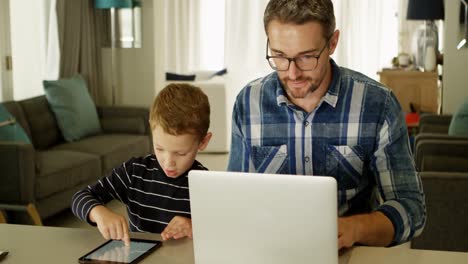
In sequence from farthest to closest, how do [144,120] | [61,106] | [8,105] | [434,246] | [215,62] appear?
[215,62] → [144,120] → [61,106] → [8,105] → [434,246]

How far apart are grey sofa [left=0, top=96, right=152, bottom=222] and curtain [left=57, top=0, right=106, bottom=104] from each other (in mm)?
504

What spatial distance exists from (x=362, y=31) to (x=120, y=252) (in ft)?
21.2

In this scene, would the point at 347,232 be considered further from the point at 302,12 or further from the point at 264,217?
the point at 302,12

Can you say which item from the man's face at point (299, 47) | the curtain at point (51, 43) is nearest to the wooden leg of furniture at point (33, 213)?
the curtain at point (51, 43)

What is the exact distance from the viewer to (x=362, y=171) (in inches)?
74.9

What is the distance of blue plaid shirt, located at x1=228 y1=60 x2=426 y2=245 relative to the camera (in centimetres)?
184

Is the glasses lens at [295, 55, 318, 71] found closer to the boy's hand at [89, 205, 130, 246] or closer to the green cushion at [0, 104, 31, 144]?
the boy's hand at [89, 205, 130, 246]

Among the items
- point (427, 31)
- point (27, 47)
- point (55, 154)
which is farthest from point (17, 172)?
point (427, 31)

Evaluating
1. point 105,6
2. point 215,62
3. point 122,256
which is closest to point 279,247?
point 122,256

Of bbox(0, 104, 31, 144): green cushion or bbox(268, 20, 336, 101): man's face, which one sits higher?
bbox(268, 20, 336, 101): man's face

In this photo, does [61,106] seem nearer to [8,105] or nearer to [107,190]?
[8,105]

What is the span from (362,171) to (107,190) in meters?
0.73

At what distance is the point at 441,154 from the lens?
3963 millimetres

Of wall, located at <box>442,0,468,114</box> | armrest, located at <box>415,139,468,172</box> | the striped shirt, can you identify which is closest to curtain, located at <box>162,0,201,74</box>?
wall, located at <box>442,0,468,114</box>
